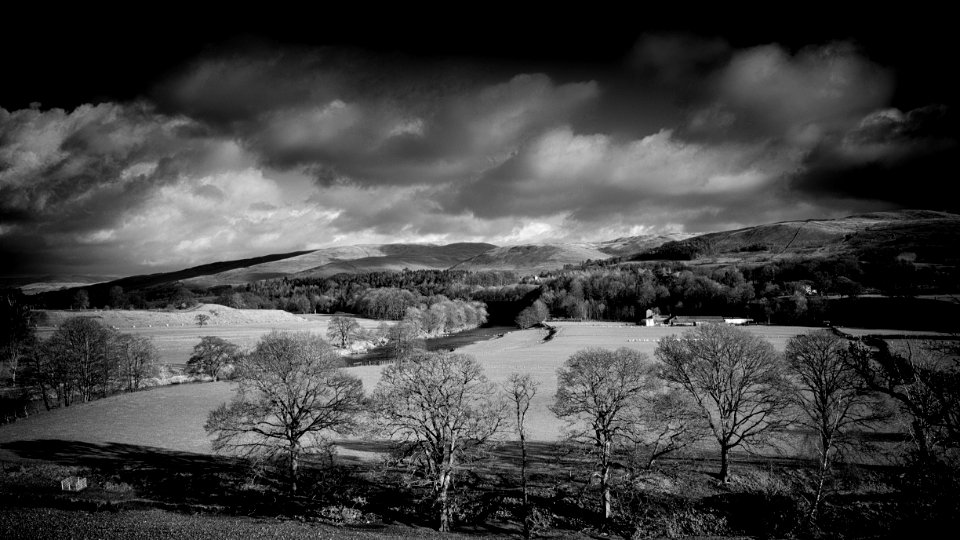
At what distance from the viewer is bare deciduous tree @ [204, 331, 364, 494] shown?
29.0 metres

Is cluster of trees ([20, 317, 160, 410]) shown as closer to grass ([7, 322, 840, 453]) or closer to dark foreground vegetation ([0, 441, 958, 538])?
grass ([7, 322, 840, 453])

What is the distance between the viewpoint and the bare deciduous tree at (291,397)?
29.0 m

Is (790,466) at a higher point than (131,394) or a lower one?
lower

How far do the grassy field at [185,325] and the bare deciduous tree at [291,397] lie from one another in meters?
67.4

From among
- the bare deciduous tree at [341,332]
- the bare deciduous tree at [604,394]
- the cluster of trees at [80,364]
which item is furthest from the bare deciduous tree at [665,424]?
the bare deciduous tree at [341,332]

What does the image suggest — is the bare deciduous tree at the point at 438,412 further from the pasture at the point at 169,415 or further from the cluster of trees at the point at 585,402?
the pasture at the point at 169,415

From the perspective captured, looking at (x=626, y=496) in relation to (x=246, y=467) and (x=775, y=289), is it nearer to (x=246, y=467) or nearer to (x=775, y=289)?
(x=246, y=467)

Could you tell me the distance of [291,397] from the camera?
3034cm

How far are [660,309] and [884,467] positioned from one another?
164103 mm

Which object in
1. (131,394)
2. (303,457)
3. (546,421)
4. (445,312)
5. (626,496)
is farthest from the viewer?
(445,312)

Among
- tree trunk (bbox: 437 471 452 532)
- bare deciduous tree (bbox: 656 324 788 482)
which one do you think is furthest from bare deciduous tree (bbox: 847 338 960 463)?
tree trunk (bbox: 437 471 452 532)

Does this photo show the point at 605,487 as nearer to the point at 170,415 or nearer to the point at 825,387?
the point at 825,387

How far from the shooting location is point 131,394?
56.0 m

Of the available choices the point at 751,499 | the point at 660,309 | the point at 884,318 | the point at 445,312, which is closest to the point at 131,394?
the point at 751,499
